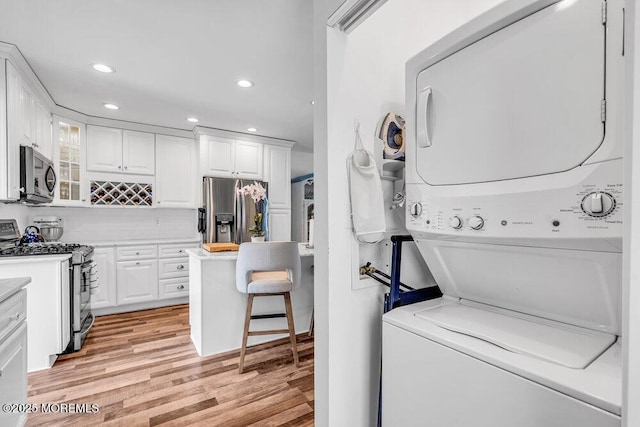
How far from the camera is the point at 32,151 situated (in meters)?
2.60

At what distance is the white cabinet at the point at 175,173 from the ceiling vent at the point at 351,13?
11.7 ft

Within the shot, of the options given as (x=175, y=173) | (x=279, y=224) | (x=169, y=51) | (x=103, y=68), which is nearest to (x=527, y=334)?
(x=169, y=51)

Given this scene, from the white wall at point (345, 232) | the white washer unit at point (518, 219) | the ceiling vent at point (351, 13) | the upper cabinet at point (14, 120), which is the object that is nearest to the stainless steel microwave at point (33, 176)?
the upper cabinet at point (14, 120)

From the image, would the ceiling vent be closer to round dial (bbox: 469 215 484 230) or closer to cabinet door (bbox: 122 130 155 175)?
round dial (bbox: 469 215 484 230)

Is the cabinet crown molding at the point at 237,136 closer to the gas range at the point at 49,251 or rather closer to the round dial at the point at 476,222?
the gas range at the point at 49,251

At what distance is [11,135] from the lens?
237 centimetres

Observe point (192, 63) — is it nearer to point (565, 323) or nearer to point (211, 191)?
point (211, 191)

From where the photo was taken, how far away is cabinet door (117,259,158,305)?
12.3 ft

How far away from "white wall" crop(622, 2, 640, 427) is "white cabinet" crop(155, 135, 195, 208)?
14.6ft

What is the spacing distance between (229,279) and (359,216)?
179cm

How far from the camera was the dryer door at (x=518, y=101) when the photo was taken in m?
0.71

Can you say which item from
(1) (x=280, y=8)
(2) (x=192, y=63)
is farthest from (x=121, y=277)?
(1) (x=280, y=8)

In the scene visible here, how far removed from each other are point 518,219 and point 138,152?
4.50 meters

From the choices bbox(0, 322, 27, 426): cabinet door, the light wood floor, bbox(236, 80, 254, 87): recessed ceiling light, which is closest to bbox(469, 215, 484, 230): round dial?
the light wood floor
